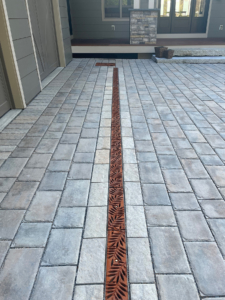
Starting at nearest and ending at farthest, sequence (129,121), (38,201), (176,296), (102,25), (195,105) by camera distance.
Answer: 1. (176,296)
2. (38,201)
3. (129,121)
4. (195,105)
5. (102,25)

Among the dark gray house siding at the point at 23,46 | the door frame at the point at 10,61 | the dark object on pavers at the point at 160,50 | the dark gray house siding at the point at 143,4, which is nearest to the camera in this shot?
the door frame at the point at 10,61

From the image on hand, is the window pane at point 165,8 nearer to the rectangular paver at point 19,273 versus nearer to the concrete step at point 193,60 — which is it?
the concrete step at point 193,60

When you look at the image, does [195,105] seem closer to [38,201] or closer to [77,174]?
[77,174]

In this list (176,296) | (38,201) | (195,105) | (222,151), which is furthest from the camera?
(195,105)

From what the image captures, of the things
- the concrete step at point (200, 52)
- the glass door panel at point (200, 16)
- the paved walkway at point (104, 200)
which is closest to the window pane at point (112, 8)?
the glass door panel at point (200, 16)

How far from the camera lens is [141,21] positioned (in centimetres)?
1047

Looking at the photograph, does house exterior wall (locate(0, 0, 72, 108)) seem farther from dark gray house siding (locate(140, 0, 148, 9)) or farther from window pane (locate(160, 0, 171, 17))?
window pane (locate(160, 0, 171, 17))

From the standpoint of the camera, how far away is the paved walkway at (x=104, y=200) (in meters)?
1.97

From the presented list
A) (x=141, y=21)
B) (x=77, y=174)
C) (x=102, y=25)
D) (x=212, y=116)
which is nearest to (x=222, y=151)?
(x=212, y=116)

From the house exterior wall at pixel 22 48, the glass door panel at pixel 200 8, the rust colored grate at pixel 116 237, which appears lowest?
the rust colored grate at pixel 116 237

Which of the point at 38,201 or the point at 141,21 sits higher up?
the point at 141,21

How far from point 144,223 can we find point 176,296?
75 centimetres

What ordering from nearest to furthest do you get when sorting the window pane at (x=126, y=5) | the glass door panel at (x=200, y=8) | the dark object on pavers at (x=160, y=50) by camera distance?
the dark object on pavers at (x=160, y=50) < the window pane at (x=126, y=5) < the glass door panel at (x=200, y=8)

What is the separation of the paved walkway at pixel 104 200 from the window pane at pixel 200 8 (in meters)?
9.66
